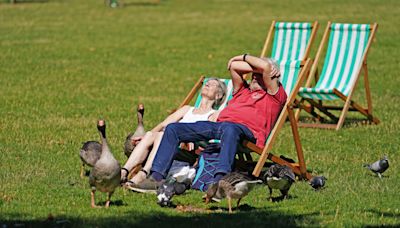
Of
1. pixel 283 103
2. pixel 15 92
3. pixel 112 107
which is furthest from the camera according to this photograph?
pixel 15 92

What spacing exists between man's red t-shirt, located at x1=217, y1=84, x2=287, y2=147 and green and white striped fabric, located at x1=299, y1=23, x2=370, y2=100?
380 cm

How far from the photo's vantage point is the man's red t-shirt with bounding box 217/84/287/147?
7891 mm

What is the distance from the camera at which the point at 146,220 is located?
635 centimetres

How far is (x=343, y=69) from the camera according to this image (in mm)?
12203

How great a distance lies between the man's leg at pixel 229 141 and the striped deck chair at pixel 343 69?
154 inches

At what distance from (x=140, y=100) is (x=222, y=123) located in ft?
18.9

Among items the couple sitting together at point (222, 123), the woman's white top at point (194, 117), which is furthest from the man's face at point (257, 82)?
the woman's white top at point (194, 117)

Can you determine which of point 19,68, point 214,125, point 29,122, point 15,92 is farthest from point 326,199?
point 19,68

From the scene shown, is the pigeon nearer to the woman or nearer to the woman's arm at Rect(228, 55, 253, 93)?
the woman

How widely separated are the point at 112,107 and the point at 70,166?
4.07 m

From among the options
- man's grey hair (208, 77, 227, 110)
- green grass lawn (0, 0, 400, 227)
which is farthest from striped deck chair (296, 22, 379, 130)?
man's grey hair (208, 77, 227, 110)

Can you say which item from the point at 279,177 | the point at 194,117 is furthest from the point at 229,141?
the point at 194,117

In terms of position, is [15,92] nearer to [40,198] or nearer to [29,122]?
[29,122]

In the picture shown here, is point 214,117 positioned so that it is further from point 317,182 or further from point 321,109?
point 321,109
